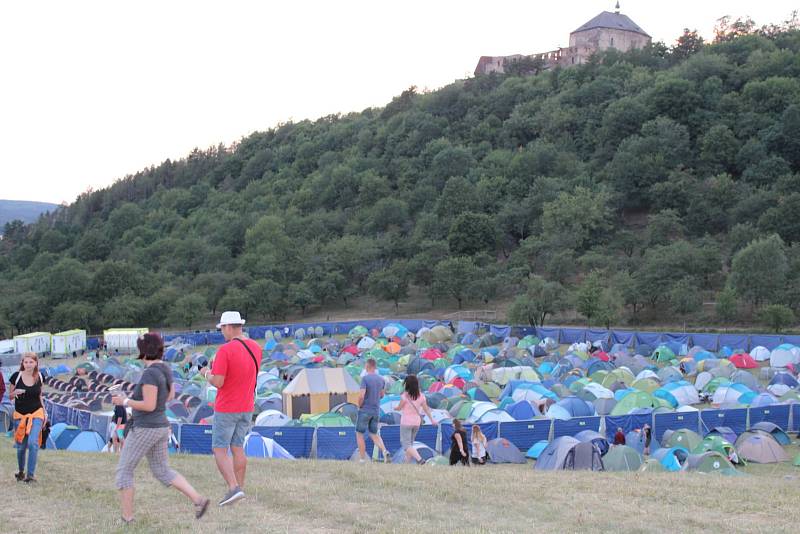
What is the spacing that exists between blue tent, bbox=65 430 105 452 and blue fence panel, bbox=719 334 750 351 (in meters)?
22.6

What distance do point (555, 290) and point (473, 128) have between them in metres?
40.1

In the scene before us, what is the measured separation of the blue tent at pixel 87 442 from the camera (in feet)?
49.8

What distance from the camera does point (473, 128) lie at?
78.4 meters

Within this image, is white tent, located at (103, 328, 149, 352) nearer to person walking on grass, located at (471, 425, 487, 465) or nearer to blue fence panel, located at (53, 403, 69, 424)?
blue fence panel, located at (53, 403, 69, 424)

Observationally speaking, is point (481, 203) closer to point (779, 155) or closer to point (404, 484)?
point (779, 155)

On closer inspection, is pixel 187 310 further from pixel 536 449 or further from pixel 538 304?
pixel 536 449

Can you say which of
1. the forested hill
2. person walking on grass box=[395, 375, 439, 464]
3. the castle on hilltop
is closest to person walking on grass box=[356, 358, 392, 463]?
person walking on grass box=[395, 375, 439, 464]

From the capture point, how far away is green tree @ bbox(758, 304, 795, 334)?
3288 centimetres

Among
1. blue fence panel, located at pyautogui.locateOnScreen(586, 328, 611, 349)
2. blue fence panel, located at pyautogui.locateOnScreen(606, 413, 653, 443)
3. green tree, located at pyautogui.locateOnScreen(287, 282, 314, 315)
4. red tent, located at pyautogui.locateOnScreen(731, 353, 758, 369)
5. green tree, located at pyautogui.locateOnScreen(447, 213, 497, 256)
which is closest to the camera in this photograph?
blue fence panel, located at pyautogui.locateOnScreen(606, 413, 653, 443)

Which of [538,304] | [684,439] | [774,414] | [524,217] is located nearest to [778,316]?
[538,304]

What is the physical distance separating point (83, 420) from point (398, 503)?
1279 centimetres

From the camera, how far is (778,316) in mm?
32906

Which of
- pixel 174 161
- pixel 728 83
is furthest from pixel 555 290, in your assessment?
pixel 174 161

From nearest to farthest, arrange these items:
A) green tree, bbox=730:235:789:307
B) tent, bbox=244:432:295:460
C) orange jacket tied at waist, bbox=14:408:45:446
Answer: orange jacket tied at waist, bbox=14:408:45:446, tent, bbox=244:432:295:460, green tree, bbox=730:235:789:307
